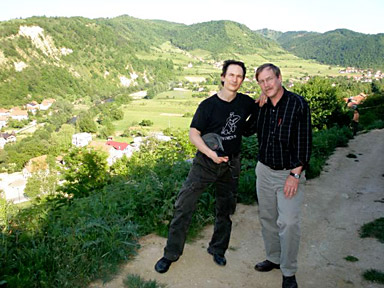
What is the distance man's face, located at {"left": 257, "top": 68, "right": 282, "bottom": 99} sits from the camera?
263cm

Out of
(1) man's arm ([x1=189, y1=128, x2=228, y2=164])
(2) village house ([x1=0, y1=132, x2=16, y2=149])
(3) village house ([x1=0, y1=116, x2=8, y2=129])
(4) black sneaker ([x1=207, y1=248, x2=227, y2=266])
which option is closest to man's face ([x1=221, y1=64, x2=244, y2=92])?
(1) man's arm ([x1=189, y1=128, x2=228, y2=164])

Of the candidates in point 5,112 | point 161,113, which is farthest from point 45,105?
point 161,113

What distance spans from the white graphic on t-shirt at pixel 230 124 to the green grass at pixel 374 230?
2.56 metres

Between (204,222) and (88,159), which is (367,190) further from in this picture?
(88,159)

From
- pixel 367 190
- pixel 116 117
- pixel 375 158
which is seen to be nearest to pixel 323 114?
pixel 375 158

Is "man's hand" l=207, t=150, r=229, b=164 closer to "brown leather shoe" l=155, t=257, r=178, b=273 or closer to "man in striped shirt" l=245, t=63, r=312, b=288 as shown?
"man in striped shirt" l=245, t=63, r=312, b=288

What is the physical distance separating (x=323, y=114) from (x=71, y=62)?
11757 centimetres

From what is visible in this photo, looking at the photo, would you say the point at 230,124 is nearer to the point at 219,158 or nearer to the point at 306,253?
the point at 219,158

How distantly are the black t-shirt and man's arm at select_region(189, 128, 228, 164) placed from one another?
0.05m

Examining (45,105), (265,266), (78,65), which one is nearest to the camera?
(265,266)

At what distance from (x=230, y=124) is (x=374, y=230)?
2.80m

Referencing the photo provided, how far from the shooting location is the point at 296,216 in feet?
8.81

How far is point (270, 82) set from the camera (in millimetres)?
2639

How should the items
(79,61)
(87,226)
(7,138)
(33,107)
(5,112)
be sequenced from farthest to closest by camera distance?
(79,61)
(33,107)
(5,112)
(7,138)
(87,226)
